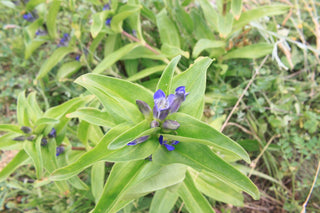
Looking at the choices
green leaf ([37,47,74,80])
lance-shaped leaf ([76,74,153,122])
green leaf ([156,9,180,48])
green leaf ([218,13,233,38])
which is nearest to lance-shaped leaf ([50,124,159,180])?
lance-shaped leaf ([76,74,153,122])

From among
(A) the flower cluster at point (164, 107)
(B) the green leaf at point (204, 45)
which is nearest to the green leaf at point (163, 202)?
(A) the flower cluster at point (164, 107)

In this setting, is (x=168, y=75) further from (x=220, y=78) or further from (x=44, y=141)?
(x=220, y=78)

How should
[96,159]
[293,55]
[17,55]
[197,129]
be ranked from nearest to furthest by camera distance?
[197,129] → [96,159] → [293,55] → [17,55]

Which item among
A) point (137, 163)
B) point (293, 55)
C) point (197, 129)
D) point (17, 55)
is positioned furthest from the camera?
point (17, 55)

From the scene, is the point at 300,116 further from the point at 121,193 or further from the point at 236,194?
the point at 121,193

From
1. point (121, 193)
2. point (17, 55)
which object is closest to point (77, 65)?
point (17, 55)

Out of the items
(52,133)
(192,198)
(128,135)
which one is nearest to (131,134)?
(128,135)

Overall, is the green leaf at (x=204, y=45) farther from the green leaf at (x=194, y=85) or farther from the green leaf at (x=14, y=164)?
the green leaf at (x=14, y=164)
